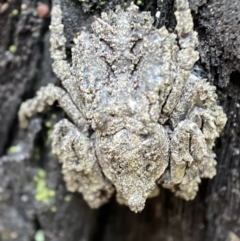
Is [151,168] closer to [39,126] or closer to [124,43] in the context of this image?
[124,43]

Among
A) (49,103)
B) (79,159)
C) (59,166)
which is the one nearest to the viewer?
(79,159)

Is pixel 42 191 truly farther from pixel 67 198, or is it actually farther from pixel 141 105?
pixel 141 105

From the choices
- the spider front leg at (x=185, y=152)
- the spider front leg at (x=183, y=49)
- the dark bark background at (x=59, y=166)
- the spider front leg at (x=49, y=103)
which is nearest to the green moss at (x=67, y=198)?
the dark bark background at (x=59, y=166)

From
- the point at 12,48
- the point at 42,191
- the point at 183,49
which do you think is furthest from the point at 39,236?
the point at 183,49

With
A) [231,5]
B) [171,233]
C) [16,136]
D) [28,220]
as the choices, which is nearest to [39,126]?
[16,136]

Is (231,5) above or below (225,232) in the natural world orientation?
above

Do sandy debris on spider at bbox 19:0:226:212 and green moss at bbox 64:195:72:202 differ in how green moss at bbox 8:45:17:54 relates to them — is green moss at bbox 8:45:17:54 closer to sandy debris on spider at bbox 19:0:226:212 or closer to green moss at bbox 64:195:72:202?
sandy debris on spider at bbox 19:0:226:212
